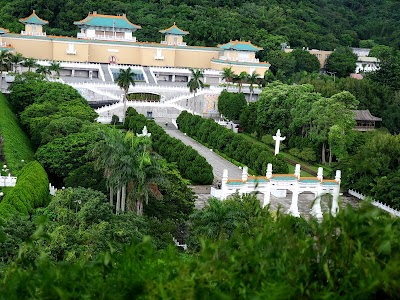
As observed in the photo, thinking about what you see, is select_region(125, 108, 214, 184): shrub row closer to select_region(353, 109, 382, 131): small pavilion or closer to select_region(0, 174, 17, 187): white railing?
select_region(0, 174, 17, 187): white railing

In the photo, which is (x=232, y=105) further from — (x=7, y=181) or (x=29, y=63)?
(x=7, y=181)

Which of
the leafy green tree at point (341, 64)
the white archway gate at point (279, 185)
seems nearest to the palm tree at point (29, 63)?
the white archway gate at point (279, 185)

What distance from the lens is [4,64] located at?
150 feet

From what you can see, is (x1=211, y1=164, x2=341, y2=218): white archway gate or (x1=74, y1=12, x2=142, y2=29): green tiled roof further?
(x1=74, y1=12, x2=142, y2=29): green tiled roof

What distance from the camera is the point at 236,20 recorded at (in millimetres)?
67938

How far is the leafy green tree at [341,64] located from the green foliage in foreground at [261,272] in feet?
200

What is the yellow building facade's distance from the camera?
54656mm

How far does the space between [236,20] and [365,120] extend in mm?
25389

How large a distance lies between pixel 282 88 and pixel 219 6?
105 feet

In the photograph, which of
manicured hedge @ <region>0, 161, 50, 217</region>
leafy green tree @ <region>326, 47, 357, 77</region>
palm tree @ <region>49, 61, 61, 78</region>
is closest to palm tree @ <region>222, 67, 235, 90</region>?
palm tree @ <region>49, 61, 61, 78</region>

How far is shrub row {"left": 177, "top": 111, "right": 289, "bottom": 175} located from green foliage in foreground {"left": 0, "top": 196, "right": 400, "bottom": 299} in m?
23.8

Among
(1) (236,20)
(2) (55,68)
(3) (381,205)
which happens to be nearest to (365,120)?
(3) (381,205)

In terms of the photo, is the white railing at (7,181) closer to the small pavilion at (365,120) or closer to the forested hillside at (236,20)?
the small pavilion at (365,120)

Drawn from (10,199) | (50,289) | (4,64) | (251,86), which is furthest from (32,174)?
(251,86)
